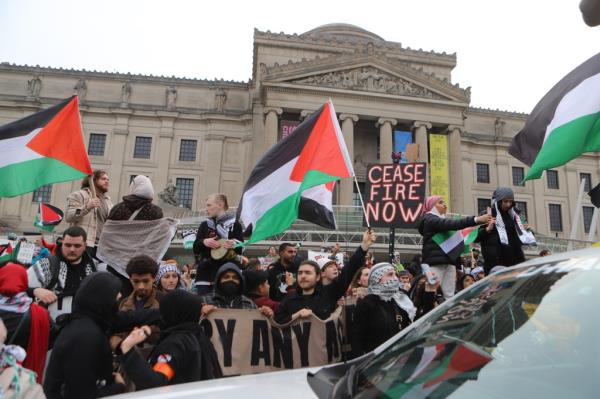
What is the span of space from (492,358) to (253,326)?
2.83 meters

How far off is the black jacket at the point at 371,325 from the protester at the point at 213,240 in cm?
184

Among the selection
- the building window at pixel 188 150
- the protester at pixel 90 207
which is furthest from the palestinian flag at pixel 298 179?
the building window at pixel 188 150

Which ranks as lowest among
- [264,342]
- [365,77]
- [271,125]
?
[264,342]

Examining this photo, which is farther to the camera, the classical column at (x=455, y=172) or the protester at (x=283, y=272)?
the classical column at (x=455, y=172)

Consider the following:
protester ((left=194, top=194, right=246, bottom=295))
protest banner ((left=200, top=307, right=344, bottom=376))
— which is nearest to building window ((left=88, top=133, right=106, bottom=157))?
protester ((left=194, top=194, right=246, bottom=295))

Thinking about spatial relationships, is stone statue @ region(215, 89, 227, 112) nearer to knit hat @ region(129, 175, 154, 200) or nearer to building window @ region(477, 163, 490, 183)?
building window @ region(477, 163, 490, 183)

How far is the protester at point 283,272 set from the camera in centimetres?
Result: 672

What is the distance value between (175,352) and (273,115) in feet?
110

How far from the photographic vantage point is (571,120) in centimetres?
437

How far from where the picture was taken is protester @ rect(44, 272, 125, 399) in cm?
266

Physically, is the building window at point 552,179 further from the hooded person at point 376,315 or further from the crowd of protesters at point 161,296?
the hooded person at point 376,315

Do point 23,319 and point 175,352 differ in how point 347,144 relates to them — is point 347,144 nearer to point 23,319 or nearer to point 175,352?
point 23,319

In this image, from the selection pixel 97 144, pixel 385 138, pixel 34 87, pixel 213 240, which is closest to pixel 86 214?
pixel 213 240

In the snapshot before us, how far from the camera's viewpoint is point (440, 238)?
571 centimetres
